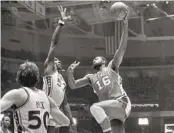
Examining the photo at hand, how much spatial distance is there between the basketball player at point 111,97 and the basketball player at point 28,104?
1891mm

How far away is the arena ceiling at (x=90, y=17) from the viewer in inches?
389

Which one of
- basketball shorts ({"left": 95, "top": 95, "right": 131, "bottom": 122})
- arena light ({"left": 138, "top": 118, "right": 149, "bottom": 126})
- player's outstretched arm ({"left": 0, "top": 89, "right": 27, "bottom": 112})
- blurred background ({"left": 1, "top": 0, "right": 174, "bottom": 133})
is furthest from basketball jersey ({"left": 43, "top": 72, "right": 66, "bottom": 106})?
arena light ({"left": 138, "top": 118, "right": 149, "bottom": 126})

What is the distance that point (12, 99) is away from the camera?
2.76 meters

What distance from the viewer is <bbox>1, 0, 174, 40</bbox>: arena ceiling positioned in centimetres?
988

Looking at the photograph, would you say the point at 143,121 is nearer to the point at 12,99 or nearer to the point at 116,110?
the point at 116,110

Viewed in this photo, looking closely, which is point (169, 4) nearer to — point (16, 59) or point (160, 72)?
point (160, 72)

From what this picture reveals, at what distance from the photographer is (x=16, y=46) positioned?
10.3 meters

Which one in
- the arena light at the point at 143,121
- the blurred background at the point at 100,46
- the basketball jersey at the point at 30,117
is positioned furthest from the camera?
the blurred background at the point at 100,46

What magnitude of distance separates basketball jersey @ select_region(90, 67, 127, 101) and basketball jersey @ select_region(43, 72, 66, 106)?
673 millimetres

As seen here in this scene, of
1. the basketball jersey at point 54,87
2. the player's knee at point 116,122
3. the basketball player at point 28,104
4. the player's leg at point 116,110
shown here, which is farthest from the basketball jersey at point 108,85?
the basketball player at point 28,104

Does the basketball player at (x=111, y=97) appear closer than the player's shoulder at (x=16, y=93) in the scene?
No

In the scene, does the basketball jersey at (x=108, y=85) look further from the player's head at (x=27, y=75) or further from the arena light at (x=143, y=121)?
the arena light at (x=143, y=121)

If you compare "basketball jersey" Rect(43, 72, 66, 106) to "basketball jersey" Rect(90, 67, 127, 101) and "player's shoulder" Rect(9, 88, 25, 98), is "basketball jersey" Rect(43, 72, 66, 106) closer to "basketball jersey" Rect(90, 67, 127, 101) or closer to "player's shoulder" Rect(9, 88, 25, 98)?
"basketball jersey" Rect(90, 67, 127, 101)

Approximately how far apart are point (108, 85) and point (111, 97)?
16 cm
